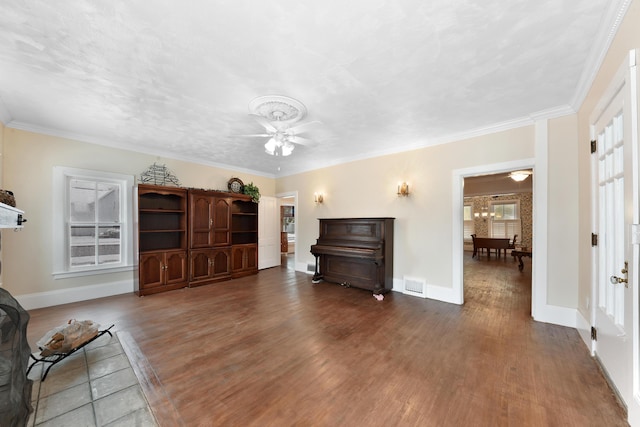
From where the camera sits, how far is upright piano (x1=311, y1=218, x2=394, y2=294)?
4.20 m

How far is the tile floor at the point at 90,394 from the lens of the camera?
157 cm

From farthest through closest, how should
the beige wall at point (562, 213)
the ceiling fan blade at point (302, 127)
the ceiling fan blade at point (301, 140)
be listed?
the ceiling fan blade at point (301, 140), the ceiling fan blade at point (302, 127), the beige wall at point (562, 213)

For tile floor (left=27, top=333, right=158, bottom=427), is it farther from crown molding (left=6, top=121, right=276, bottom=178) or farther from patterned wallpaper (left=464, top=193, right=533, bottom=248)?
patterned wallpaper (left=464, top=193, right=533, bottom=248)

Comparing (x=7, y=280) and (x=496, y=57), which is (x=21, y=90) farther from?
(x=496, y=57)

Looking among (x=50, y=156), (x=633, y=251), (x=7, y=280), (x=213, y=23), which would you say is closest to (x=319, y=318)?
(x=633, y=251)

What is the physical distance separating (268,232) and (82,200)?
380 centimetres

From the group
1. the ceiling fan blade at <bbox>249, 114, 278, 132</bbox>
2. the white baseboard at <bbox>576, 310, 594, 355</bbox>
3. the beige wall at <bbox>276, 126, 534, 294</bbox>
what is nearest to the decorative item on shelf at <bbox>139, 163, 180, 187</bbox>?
the ceiling fan blade at <bbox>249, 114, 278, 132</bbox>

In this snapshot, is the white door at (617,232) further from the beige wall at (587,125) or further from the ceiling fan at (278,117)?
the ceiling fan at (278,117)

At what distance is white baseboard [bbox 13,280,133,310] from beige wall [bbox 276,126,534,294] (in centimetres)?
439

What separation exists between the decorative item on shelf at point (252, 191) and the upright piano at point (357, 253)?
6.43ft

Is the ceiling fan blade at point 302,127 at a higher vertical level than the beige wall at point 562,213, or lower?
higher

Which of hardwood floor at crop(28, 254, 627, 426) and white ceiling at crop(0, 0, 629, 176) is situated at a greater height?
white ceiling at crop(0, 0, 629, 176)

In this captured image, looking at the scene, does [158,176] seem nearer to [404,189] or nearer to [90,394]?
[90,394]

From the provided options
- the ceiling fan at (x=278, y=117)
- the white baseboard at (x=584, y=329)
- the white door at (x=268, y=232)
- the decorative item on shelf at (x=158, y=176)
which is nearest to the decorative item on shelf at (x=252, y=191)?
the white door at (x=268, y=232)
